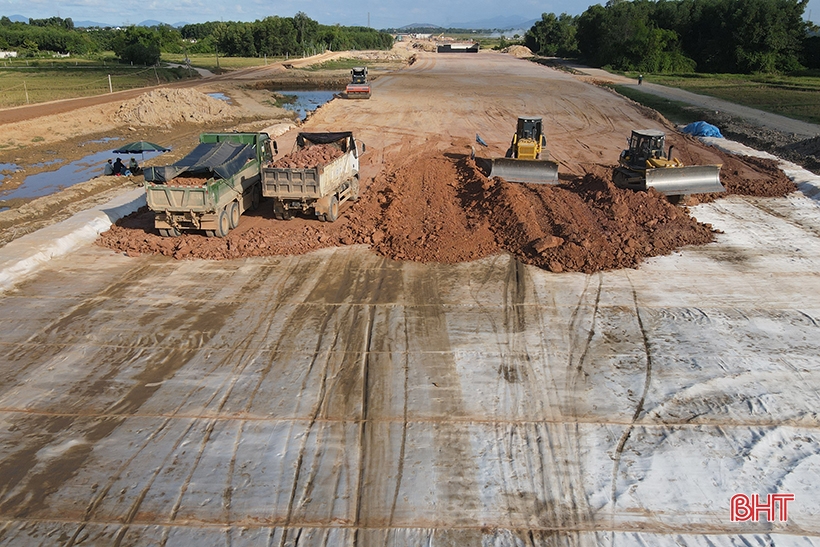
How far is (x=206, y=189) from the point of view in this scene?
14.3 meters

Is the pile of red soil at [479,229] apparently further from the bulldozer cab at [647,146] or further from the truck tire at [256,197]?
the bulldozer cab at [647,146]

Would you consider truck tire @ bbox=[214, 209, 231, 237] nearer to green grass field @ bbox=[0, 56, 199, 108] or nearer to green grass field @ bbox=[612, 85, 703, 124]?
green grass field @ bbox=[612, 85, 703, 124]

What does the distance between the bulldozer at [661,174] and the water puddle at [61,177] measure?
20.6m

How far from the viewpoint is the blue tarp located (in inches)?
1129

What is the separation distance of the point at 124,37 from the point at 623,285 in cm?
8682

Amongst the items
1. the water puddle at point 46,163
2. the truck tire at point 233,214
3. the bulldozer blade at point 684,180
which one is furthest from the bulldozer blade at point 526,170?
the water puddle at point 46,163

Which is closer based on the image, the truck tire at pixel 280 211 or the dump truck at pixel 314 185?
the dump truck at pixel 314 185

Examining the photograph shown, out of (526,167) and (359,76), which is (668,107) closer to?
(359,76)

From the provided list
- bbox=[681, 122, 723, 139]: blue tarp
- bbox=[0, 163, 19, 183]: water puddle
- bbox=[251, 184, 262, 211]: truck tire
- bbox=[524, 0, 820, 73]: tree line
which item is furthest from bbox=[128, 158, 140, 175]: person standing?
bbox=[524, 0, 820, 73]: tree line

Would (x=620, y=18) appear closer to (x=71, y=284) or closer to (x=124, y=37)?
(x=124, y=37)

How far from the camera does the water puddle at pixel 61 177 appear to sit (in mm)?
20938

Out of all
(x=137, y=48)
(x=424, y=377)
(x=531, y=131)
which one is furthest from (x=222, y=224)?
(x=137, y=48)

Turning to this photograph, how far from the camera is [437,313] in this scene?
1174 centimetres

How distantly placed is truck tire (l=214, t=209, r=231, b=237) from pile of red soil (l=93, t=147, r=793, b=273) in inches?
6.5
